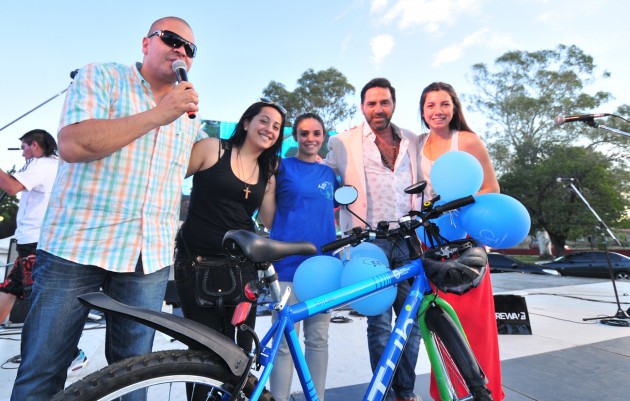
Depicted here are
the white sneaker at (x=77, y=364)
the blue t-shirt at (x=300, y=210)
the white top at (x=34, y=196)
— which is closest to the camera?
the blue t-shirt at (x=300, y=210)

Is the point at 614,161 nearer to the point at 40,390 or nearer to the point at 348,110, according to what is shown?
the point at 348,110

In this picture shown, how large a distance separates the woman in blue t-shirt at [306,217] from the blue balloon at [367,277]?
0.39m

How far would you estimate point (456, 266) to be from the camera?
1.52 metres

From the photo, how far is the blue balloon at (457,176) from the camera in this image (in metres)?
1.82

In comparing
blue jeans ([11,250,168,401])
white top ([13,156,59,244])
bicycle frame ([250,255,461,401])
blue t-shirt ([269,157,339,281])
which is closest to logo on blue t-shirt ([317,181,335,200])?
blue t-shirt ([269,157,339,281])

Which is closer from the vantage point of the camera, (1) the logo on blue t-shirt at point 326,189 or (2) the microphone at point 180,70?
(2) the microphone at point 180,70

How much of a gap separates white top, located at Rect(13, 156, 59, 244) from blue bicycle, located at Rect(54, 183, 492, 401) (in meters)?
2.55

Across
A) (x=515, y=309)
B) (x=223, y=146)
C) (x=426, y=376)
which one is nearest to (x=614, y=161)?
(x=515, y=309)

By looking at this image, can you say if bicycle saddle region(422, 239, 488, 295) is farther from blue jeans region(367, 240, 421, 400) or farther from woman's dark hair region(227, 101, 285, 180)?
woman's dark hair region(227, 101, 285, 180)

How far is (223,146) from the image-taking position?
189 cm

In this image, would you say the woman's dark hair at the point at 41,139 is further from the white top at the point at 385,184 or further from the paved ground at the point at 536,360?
the white top at the point at 385,184

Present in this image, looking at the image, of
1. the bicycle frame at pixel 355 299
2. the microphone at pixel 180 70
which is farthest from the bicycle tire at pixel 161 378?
the microphone at pixel 180 70

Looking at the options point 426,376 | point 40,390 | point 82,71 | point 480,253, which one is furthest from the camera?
point 426,376

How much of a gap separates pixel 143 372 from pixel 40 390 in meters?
0.47
